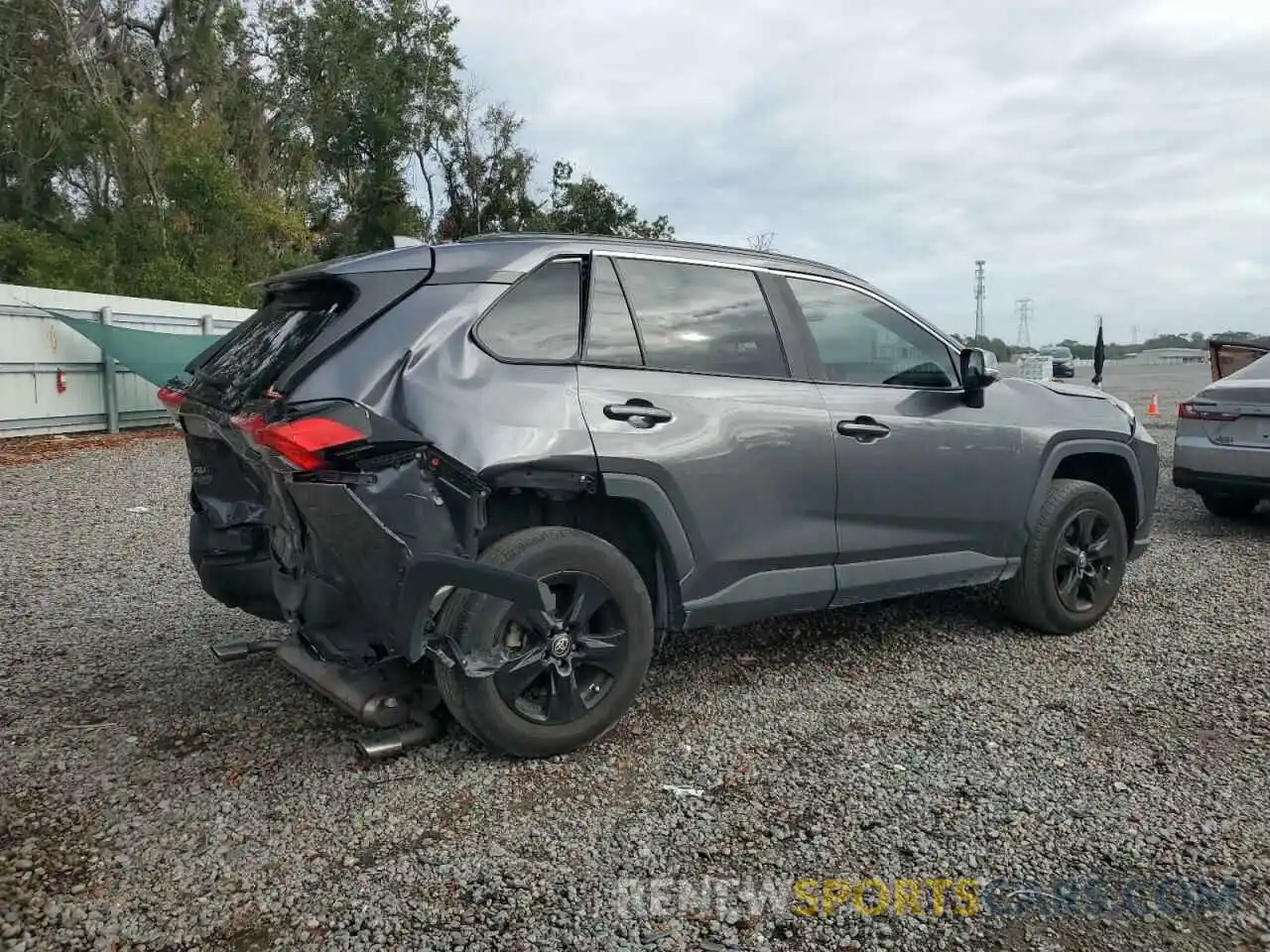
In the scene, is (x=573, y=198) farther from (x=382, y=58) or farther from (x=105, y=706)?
(x=105, y=706)

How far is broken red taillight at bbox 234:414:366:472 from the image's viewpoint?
3.04 m

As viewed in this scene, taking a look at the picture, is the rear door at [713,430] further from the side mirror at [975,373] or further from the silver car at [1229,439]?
the silver car at [1229,439]

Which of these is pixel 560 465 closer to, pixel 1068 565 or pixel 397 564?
pixel 397 564

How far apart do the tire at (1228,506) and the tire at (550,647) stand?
648cm

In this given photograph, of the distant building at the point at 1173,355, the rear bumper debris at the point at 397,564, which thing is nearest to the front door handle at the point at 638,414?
the rear bumper debris at the point at 397,564

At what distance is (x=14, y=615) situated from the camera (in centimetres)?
550

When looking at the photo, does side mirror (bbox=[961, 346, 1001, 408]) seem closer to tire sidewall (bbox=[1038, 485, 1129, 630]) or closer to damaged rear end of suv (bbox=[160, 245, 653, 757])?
tire sidewall (bbox=[1038, 485, 1129, 630])

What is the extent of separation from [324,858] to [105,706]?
1754mm

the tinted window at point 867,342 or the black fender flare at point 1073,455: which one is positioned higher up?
the tinted window at point 867,342

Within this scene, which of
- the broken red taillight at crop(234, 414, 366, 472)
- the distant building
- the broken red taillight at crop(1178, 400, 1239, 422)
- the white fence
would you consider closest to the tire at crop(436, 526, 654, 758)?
the broken red taillight at crop(234, 414, 366, 472)

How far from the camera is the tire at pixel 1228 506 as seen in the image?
26.8 feet

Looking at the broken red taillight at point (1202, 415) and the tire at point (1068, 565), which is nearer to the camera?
the tire at point (1068, 565)

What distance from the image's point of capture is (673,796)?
3.31 m

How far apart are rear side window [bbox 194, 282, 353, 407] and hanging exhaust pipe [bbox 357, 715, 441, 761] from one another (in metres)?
1.27
